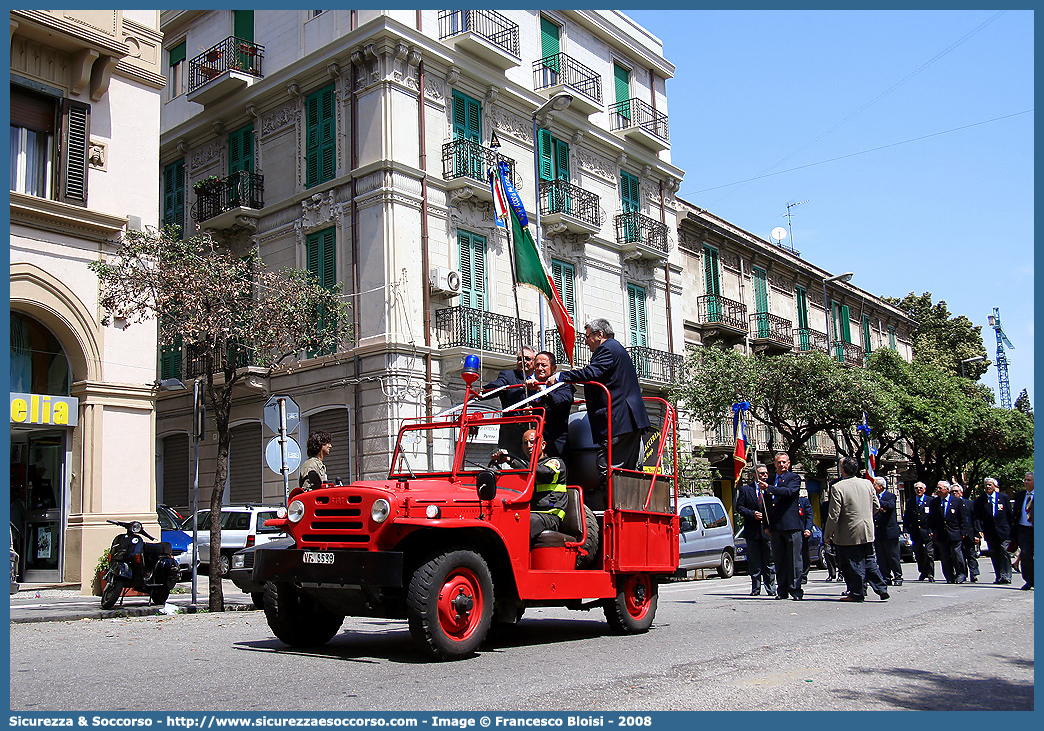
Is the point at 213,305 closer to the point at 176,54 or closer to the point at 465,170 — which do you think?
the point at 465,170

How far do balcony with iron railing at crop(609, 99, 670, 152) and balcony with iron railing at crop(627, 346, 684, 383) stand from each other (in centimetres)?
706

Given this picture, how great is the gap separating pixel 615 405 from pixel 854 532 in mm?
5166

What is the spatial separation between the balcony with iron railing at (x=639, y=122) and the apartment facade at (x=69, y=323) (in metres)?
Answer: 17.9

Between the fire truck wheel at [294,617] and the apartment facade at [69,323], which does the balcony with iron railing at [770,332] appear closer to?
A: the apartment facade at [69,323]

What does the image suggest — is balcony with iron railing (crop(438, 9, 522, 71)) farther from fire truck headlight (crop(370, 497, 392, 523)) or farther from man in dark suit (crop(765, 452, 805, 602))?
fire truck headlight (crop(370, 497, 392, 523))

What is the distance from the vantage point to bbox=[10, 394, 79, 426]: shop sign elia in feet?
50.3

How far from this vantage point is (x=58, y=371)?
52.1ft

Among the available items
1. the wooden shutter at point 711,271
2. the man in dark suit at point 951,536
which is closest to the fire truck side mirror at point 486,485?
the man in dark suit at point 951,536

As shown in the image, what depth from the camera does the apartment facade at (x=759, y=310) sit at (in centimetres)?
3512

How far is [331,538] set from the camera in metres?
7.15

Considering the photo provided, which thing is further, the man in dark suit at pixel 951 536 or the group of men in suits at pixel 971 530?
the man in dark suit at pixel 951 536

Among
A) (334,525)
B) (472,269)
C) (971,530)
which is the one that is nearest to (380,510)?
(334,525)

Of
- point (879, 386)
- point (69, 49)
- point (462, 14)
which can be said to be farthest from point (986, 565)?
point (69, 49)

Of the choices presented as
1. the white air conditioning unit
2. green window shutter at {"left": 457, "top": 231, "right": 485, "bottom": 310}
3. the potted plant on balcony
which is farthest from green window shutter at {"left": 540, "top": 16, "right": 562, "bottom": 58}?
the potted plant on balcony
